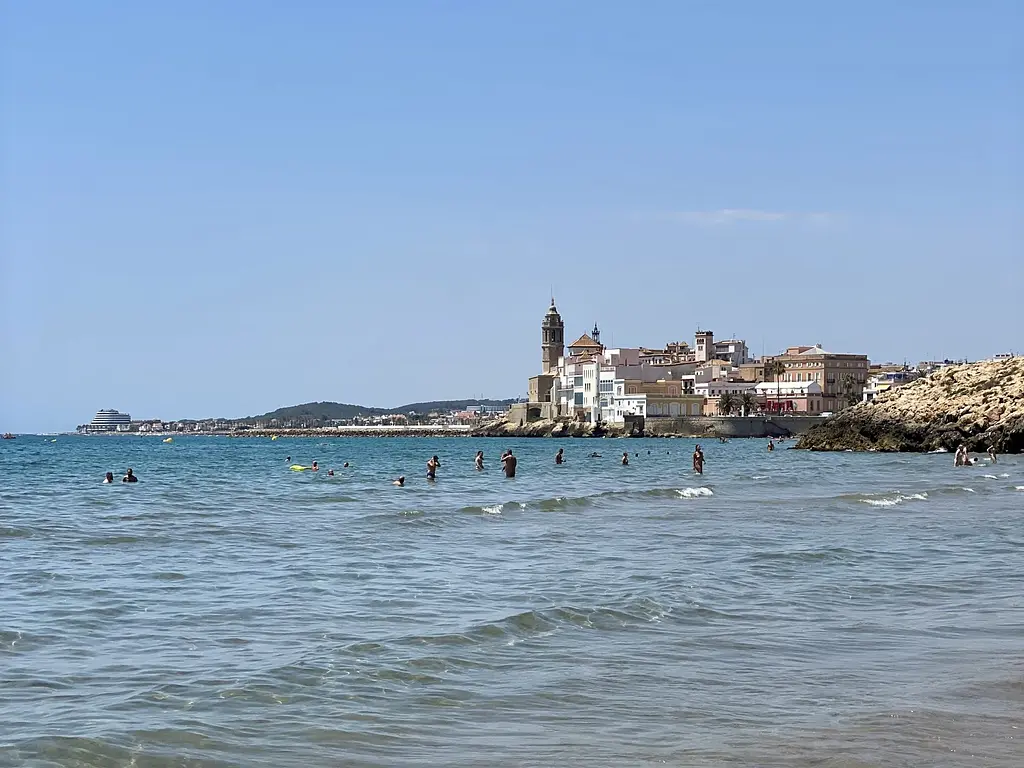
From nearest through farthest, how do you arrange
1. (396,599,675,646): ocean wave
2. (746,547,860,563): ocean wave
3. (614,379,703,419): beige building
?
(396,599,675,646): ocean wave → (746,547,860,563): ocean wave → (614,379,703,419): beige building

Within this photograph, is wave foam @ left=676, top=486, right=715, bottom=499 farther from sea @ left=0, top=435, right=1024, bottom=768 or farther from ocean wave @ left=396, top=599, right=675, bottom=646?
ocean wave @ left=396, top=599, right=675, bottom=646

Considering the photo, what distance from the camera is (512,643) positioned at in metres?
12.2

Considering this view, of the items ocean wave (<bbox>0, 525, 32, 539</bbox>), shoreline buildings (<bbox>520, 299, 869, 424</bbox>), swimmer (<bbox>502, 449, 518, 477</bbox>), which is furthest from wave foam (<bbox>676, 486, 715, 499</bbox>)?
shoreline buildings (<bbox>520, 299, 869, 424</bbox>)

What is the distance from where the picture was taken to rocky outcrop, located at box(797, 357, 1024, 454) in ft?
216

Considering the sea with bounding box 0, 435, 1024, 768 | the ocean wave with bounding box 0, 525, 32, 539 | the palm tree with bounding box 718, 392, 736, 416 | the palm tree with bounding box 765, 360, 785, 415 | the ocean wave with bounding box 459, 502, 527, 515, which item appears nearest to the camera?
the sea with bounding box 0, 435, 1024, 768

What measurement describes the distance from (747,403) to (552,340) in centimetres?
5026

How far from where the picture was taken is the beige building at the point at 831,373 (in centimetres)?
14575

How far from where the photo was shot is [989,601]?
14836mm

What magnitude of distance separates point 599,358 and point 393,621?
147443 millimetres

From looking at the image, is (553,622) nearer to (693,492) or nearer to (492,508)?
(492,508)

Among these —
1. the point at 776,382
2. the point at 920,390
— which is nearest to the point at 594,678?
the point at 920,390

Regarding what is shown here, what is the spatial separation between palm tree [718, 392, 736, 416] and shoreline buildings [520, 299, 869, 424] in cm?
12

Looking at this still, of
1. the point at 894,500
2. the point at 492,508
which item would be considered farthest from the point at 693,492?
the point at 492,508

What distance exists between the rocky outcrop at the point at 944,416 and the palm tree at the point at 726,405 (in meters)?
56.0
